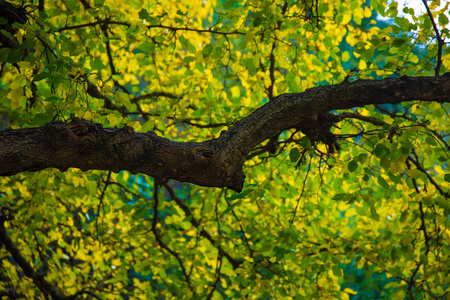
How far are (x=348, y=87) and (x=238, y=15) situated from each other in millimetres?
1420

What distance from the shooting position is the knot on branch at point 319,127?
2.36 m

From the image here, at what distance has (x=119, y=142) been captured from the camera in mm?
1618

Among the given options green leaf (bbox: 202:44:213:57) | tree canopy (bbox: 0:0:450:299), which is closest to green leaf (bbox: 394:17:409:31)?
tree canopy (bbox: 0:0:450:299)

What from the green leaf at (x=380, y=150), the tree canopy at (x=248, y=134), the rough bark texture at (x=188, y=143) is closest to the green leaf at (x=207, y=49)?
the tree canopy at (x=248, y=134)

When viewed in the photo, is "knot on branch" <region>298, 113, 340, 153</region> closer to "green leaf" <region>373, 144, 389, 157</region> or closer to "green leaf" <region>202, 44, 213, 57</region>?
"green leaf" <region>373, 144, 389, 157</region>

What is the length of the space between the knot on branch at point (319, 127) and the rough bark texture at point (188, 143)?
0.04 feet

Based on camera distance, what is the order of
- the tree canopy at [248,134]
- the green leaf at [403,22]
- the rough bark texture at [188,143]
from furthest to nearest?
1. the green leaf at [403,22]
2. the tree canopy at [248,134]
3. the rough bark texture at [188,143]

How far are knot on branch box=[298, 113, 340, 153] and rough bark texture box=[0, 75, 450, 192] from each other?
13mm

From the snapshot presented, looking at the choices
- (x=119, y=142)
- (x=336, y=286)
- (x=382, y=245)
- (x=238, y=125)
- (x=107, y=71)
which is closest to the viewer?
(x=119, y=142)

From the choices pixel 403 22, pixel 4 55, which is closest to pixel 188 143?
pixel 4 55

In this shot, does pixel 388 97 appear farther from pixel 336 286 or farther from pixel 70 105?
pixel 336 286

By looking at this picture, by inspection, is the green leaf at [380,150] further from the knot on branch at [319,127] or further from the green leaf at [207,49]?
the green leaf at [207,49]

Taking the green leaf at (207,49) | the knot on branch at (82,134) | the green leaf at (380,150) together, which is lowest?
the knot on branch at (82,134)

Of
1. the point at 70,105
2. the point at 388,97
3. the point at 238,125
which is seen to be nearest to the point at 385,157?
the point at 388,97
